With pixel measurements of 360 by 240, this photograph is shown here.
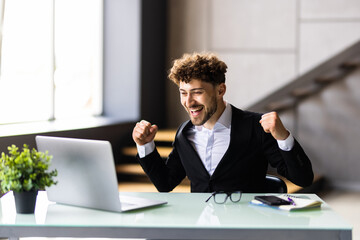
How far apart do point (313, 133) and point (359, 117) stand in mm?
563

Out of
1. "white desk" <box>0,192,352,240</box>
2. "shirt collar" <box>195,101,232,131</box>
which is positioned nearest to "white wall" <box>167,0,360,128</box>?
"shirt collar" <box>195,101,232,131</box>

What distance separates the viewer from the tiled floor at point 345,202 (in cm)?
543

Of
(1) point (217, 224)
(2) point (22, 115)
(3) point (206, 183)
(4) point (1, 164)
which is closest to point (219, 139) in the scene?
(3) point (206, 183)

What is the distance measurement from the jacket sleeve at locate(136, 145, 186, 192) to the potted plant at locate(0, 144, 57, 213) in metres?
0.72

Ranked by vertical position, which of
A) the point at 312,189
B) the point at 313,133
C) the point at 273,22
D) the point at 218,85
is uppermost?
the point at 273,22

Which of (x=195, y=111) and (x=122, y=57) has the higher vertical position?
(x=122, y=57)

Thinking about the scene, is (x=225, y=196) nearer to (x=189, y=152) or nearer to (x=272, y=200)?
(x=272, y=200)

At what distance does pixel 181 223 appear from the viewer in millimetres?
2045

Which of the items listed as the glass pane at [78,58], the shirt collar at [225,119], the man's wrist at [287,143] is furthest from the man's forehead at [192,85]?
the glass pane at [78,58]

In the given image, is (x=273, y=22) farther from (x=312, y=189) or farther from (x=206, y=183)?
(x=206, y=183)

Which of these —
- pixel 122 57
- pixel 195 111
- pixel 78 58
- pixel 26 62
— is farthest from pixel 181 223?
A: pixel 122 57

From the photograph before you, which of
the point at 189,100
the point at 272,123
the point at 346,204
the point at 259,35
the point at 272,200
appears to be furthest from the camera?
the point at 259,35

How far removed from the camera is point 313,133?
7051mm

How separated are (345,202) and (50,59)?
11.1 feet
